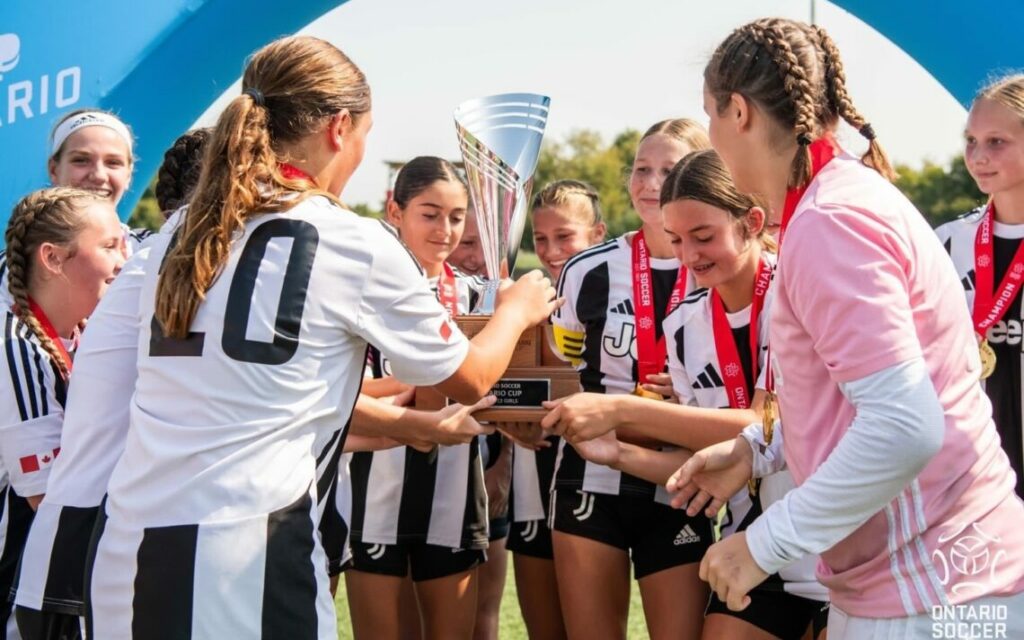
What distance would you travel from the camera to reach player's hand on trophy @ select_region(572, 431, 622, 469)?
301 cm

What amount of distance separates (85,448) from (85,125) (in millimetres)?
1879

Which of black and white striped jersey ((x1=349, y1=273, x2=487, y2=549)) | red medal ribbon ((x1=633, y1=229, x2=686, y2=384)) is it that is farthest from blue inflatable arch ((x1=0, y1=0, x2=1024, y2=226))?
red medal ribbon ((x1=633, y1=229, x2=686, y2=384))

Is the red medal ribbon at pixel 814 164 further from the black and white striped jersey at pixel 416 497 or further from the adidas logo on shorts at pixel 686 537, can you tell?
the black and white striped jersey at pixel 416 497

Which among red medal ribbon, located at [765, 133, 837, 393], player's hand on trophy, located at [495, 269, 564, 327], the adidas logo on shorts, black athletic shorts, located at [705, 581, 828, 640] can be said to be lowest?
black athletic shorts, located at [705, 581, 828, 640]

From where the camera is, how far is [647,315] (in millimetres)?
3576

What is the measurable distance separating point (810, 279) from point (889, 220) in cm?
16

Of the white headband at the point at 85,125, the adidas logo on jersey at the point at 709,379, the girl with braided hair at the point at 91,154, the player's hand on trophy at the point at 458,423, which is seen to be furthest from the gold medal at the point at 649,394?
the white headband at the point at 85,125

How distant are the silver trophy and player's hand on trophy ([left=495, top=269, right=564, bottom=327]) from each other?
29 cm

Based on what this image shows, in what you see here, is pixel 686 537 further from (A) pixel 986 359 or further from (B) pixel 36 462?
(B) pixel 36 462

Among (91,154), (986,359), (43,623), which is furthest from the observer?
(91,154)

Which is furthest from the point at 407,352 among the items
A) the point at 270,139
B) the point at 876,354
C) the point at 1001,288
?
the point at 1001,288

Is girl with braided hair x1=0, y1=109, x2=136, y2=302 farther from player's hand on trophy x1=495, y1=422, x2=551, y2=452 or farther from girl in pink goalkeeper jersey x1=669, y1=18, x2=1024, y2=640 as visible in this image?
girl in pink goalkeeper jersey x1=669, y1=18, x2=1024, y2=640

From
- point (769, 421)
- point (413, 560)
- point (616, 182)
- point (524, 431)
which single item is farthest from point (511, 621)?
point (616, 182)

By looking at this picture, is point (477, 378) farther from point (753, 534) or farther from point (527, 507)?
point (527, 507)
